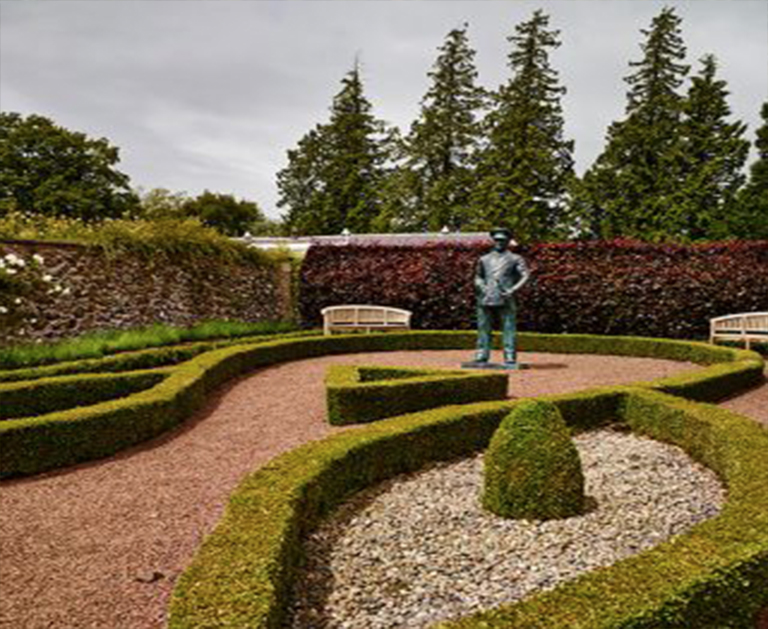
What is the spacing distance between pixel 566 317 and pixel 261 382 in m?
8.39

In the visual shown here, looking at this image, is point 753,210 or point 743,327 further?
point 753,210

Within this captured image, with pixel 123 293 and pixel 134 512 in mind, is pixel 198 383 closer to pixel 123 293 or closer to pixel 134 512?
pixel 134 512

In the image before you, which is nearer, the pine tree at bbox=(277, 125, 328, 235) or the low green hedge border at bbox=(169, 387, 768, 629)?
the low green hedge border at bbox=(169, 387, 768, 629)

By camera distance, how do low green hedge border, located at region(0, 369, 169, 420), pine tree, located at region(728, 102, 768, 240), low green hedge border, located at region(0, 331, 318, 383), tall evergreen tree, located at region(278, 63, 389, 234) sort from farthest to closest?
tall evergreen tree, located at region(278, 63, 389, 234) < pine tree, located at region(728, 102, 768, 240) < low green hedge border, located at region(0, 331, 318, 383) < low green hedge border, located at region(0, 369, 169, 420)

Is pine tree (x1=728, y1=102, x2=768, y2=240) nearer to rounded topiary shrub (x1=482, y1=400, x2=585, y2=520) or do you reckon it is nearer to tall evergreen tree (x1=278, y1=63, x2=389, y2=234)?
tall evergreen tree (x1=278, y1=63, x2=389, y2=234)

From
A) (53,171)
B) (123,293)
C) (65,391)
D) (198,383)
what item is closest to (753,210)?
(123,293)

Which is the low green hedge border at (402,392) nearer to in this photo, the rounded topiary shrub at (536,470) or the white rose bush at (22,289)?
the rounded topiary shrub at (536,470)

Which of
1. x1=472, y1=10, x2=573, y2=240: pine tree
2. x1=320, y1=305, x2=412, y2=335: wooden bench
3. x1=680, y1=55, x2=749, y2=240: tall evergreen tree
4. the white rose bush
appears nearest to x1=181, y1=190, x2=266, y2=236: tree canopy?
x1=472, y1=10, x2=573, y2=240: pine tree

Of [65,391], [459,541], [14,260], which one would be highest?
[14,260]

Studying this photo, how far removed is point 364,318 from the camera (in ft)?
51.5

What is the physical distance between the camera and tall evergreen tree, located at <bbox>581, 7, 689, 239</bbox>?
31.2m

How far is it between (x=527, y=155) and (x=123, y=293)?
24577 millimetres

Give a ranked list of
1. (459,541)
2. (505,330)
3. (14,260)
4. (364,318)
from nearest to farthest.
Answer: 1. (459,541)
2. (14,260)
3. (505,330)
4. (364,318)

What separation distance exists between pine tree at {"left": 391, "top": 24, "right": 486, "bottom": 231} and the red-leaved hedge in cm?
1789
